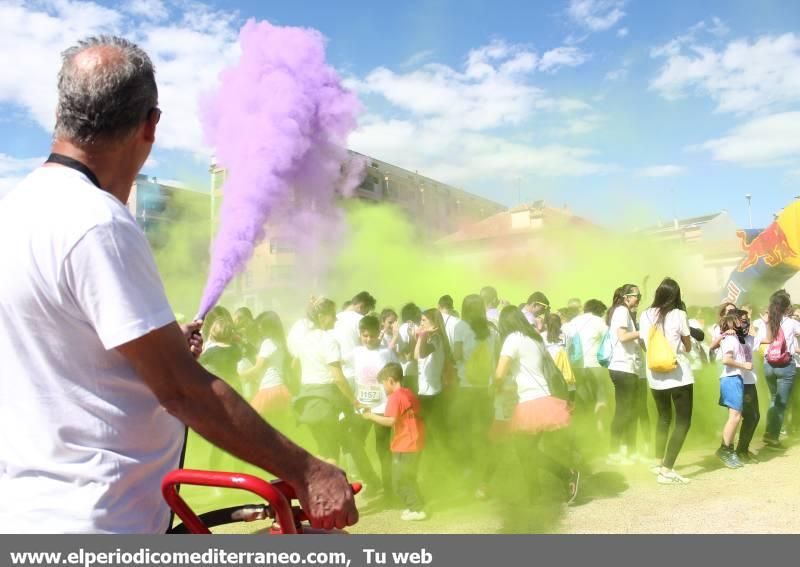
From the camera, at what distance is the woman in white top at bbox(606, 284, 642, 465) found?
261 inches

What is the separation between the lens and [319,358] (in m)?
5.70

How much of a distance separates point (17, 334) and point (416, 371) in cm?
522

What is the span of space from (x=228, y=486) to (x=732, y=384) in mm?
6683

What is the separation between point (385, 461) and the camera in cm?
564


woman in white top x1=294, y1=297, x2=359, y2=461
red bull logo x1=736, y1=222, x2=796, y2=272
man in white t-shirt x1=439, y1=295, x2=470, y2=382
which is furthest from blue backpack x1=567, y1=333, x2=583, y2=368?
red bull logo x1=736, y1=222, x2=796, y2=272

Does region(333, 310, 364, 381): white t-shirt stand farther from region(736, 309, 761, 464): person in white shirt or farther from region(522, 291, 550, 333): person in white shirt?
region(736, 309, 761, 464): person in white shirt

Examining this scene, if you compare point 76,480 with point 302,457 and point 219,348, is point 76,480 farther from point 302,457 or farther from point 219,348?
point 219,348

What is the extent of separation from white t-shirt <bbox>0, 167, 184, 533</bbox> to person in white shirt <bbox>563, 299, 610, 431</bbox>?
6700mm

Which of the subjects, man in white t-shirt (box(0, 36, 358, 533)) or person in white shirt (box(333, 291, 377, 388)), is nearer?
man in white t-shirt (box(0, 36, 358, 533))

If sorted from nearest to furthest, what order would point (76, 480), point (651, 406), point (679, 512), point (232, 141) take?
point (76, 480) → point (679, 512) → point (232, 141) → point (651, 406)

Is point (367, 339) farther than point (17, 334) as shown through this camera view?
Yes

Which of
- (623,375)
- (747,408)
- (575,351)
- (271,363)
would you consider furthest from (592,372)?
(271,363)

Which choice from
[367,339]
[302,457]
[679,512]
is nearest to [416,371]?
[367,339]

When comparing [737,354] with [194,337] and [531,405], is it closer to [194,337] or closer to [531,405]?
[531,405]
